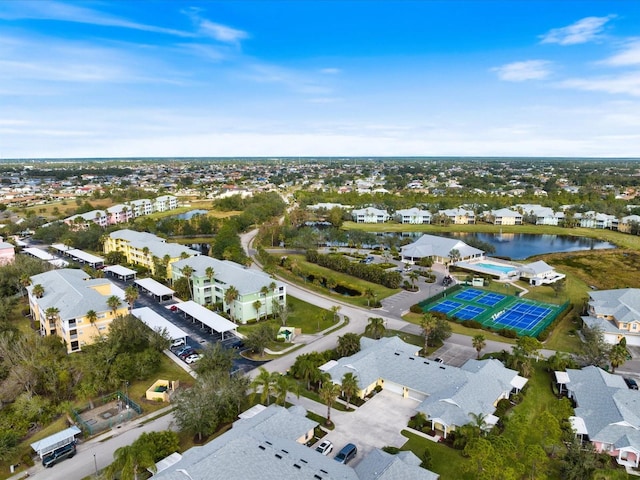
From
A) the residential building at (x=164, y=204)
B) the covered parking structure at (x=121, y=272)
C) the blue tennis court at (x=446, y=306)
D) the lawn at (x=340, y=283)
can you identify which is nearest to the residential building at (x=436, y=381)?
the blue tennis court at (x=446, y=306)

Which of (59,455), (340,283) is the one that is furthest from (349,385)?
(340,283)


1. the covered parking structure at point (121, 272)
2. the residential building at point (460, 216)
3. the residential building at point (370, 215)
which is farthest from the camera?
the residential building at point (370, 215)

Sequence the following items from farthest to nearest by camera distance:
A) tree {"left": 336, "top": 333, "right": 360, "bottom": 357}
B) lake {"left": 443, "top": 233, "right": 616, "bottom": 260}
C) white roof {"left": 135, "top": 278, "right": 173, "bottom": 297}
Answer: lake {"left": 443, "top": 233, "right": 616, "bottom": 260}
white roof {"left": 135, "top": 278, "right": 173, "bottom": 297}
tree {"left": 336, "top": 333, "right": 360, "bottom": 357}

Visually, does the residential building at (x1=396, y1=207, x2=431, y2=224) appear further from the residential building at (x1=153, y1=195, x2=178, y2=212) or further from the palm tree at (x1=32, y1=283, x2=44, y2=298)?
the palm tree at (x1=32, y1=283, x2=44, y2=298)

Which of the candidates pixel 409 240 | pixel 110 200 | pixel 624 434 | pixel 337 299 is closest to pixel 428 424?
pixel 624 434

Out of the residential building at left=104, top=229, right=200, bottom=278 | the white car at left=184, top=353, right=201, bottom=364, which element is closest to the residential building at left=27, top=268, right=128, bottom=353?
the white car at left=184, top=353, right=201, bottom=364

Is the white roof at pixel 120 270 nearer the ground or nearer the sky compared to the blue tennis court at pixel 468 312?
nearer the sky

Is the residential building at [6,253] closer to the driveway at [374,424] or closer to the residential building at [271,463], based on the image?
the residential building at [271,463]
